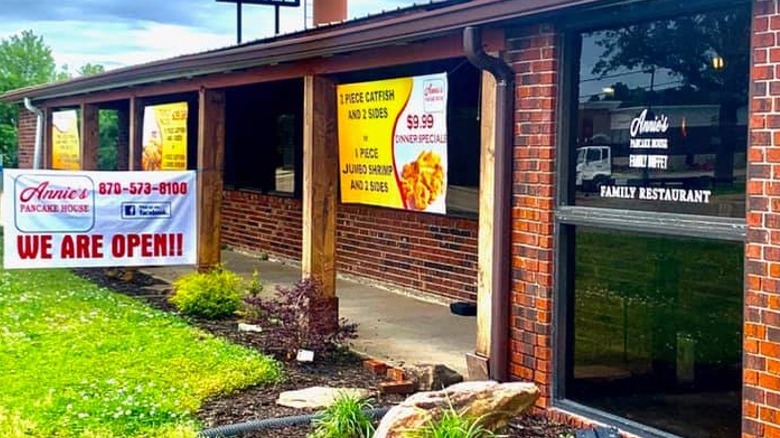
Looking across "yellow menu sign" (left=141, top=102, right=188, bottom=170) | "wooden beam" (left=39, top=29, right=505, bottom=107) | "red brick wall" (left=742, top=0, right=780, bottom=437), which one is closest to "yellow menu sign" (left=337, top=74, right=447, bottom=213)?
"wooden beam" (left=39, top=29, right=505, bottom=107)

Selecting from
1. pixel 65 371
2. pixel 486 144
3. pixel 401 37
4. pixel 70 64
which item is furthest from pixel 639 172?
pixel 70 64

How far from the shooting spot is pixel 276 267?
13.7 meters

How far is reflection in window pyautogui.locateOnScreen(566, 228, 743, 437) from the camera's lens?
503 centimetres

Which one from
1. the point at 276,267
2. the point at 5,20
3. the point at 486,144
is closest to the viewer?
the point at 486,144

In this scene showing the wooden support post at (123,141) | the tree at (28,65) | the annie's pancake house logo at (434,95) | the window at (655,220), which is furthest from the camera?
the tree at (28,65)

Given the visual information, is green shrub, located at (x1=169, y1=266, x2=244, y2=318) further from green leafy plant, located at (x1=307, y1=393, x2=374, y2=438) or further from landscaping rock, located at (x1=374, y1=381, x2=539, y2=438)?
landscaping rock, located at (x1=374, y1=381, x2=539, y2=438)

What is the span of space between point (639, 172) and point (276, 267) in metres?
8.99

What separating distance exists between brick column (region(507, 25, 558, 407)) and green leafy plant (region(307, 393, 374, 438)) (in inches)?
45.3

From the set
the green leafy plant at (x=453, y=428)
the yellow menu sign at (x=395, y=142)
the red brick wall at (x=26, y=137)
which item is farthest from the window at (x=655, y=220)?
the red brick wall at (x=26, y=137)

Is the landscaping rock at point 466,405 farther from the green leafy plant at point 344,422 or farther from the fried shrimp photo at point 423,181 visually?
the fried shrimp photo at point 423,181

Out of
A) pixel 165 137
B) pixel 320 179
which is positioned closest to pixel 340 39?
pixel 320 179

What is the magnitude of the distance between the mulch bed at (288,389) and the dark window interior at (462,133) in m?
2.63

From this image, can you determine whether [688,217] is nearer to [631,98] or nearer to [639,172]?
[639,172]

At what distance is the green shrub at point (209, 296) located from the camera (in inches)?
380
